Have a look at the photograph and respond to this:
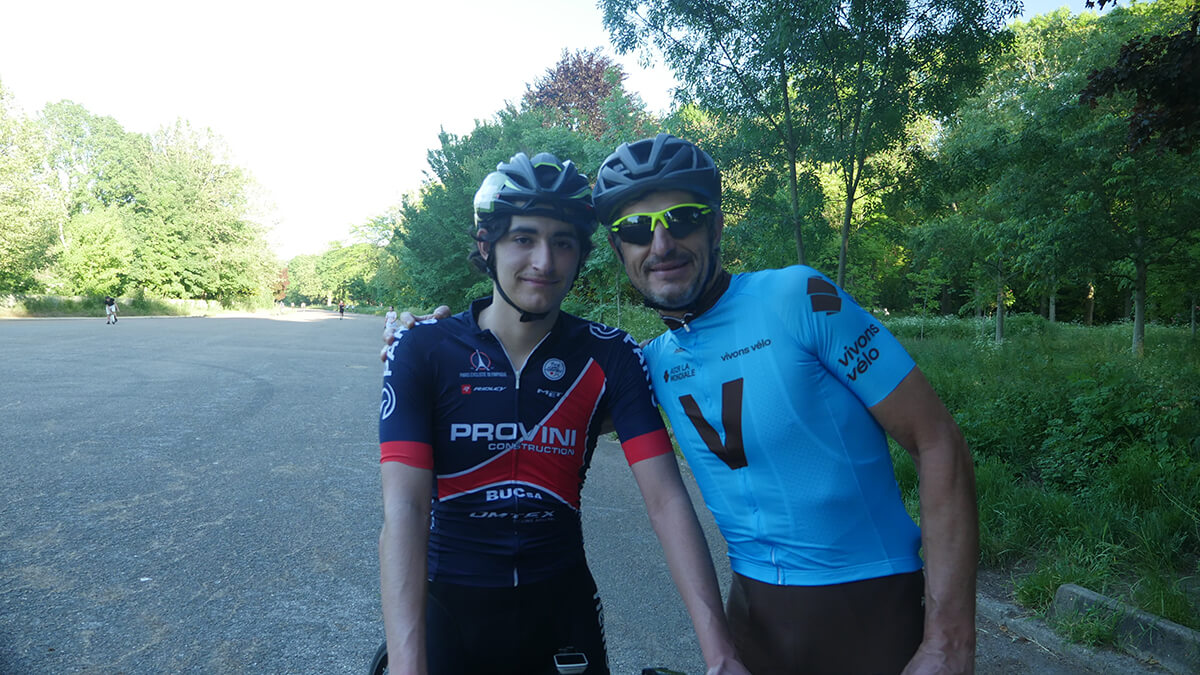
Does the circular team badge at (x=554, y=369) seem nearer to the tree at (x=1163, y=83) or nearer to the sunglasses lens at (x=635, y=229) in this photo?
the sunglasses lens at (x=635, y=229)

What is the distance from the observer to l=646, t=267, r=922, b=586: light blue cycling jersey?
1.75 meters

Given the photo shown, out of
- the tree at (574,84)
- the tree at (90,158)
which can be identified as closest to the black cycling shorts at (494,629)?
the tree at (574,84)

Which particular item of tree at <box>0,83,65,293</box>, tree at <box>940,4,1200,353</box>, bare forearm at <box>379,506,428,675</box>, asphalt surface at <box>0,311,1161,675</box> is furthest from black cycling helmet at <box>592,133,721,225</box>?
tree at <box>0,83,65,293</box>

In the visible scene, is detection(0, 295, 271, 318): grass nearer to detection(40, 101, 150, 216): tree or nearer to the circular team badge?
detection(40, 101, 150, 216): tree

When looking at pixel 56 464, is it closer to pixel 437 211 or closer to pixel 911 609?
pixel 911 609

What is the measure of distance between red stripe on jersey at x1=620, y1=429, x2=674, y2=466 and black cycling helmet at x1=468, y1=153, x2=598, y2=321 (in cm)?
48

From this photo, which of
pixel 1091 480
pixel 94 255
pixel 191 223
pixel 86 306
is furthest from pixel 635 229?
pixel 191 223

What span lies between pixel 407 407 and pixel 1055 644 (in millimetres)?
3971

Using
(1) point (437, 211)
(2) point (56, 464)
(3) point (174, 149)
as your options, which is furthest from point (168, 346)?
(3) point (174, 149)

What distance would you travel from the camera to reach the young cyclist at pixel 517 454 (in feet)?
6.15

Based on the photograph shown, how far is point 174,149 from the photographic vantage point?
210 feet

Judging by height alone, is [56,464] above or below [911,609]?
below

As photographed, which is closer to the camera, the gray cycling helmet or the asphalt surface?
the gray cycling helmet

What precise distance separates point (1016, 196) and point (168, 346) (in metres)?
23.8
